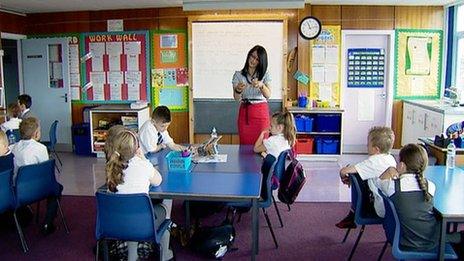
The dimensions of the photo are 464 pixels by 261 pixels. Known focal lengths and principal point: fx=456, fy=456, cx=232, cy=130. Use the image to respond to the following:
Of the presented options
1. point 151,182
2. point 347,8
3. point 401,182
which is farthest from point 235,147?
point 347,8

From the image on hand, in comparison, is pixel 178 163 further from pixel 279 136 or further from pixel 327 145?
pixel 327 145

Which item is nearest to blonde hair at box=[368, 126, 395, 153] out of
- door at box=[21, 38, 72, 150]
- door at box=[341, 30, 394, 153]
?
door at box=[341, 30, 394, 153]

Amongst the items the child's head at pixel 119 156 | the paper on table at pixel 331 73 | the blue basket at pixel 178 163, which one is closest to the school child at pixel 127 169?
the child's head at pixel 119 156

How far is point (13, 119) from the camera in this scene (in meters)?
5.69

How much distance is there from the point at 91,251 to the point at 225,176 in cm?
130

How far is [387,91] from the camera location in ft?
24.5

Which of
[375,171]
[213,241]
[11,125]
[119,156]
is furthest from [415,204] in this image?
[11,125]

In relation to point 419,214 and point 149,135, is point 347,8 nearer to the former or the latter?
point 149,135

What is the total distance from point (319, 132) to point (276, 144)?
3265mm

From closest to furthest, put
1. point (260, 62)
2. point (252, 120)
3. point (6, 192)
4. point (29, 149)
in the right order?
point (6, 192) → point (29, 149) → point (260, 62) → point (252, 120)

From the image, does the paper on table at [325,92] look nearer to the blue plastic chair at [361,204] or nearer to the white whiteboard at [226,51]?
the white whiteboard at [226,51]

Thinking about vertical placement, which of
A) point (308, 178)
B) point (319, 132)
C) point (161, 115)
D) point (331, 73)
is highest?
point (331, 73)

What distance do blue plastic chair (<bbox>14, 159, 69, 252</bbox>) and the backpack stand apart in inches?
76.3

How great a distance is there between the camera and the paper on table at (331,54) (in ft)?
24.1
